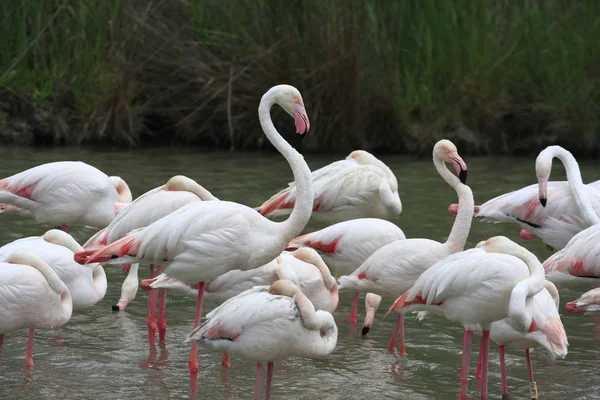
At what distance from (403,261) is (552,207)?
6.21 feet

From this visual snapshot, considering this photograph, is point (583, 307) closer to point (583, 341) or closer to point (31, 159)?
point (583, 341)

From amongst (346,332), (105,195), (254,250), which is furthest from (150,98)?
(254,250)

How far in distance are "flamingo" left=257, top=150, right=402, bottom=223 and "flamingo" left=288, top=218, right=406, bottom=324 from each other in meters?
1.07

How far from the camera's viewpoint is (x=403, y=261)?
5660mm

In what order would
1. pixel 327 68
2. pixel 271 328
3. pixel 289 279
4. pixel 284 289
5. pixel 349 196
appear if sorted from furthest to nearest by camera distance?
1. pixel 327 68
2. pixel 349 196
3. pixel 289 279
4. pixel 284 289
5. pixel 271 328

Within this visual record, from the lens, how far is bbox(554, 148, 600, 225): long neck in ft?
22.1

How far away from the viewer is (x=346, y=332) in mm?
6188

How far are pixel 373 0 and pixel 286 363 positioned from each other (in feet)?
24.4

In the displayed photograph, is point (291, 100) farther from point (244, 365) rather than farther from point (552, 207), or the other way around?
point (552, 207)

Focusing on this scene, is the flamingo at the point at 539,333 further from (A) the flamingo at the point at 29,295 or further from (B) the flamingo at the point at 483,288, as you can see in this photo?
(A) the flamingo at the point at 29,295

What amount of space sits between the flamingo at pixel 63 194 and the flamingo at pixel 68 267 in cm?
128

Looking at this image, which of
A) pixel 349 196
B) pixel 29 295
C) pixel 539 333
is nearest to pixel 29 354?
pixel 29 295

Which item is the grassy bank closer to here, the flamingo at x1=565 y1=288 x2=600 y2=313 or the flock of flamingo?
the flock of flamingo

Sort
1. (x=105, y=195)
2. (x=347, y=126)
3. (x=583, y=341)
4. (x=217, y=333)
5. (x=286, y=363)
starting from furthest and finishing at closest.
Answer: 1. (x=347, y=126)
2. (x=105, y=195)
3. (x=583, y=341)
4. (x=286, y=363)
5. (x=217, y=333)
